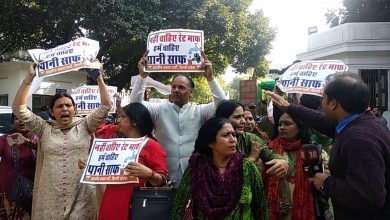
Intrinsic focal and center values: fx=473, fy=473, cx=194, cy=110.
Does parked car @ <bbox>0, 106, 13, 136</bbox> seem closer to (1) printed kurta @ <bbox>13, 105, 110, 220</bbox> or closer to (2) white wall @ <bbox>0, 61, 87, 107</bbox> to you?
(1) printed kurta @ <bbox>13, 105, 110, 220</bbox>

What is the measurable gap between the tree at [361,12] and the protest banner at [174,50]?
13023mm

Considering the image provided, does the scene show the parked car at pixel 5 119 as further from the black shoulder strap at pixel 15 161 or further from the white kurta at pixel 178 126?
the white kurta at pixel 178 126

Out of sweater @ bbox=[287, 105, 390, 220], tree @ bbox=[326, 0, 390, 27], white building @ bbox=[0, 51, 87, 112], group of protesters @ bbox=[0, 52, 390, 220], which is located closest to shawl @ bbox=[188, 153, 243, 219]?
group of protesters @ bbox=[0, 52, 390, 220]

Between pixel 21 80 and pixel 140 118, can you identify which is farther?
pixel 21 80

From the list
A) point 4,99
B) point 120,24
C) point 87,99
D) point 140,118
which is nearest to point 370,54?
point 120,24

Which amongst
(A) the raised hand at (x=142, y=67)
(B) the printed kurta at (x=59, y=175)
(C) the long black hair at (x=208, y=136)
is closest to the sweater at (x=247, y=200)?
(C) the long black hair at (x=208, y=136)

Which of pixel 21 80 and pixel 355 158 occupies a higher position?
pixel 21 80

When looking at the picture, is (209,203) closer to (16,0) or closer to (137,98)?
(137,98)

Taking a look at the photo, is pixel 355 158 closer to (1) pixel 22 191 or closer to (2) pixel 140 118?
(2) pixel 140 118

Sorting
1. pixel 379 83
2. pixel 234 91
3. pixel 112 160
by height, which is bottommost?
pixel 112 160

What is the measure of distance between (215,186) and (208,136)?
0.37 meters

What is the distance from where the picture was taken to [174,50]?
478 centimetres

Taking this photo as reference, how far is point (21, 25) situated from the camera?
15.2 m

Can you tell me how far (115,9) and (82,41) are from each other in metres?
10.7
